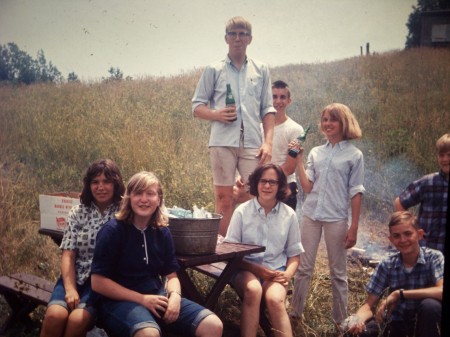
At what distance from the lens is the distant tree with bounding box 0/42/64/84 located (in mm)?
6125

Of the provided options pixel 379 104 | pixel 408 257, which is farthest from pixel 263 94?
pixel 379 104

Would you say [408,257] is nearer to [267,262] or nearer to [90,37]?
[267,262]

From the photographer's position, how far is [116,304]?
9.12ft

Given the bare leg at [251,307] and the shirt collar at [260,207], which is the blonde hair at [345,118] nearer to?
the shirt collar at [260,207]

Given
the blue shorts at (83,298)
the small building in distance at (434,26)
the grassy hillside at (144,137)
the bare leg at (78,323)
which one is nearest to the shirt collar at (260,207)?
the blue shorts at (83,298)

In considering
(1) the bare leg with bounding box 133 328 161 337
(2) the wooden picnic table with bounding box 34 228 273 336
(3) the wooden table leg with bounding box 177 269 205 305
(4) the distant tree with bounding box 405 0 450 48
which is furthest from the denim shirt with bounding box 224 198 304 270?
(4) the distant tree with bounding box 405 0 450 48

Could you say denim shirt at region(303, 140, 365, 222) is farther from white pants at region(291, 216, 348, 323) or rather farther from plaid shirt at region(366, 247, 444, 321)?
plaid shirt at region(366, 247, 444, 321)

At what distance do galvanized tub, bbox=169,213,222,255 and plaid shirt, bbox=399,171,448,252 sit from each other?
67.0 inches

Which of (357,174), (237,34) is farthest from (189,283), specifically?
(237,34)

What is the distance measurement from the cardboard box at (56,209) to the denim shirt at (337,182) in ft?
6.95

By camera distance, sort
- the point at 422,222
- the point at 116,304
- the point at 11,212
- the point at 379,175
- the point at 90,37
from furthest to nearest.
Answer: the point at 379,175 → the point at 90,37 → the point at 11,212 → the point at 422,222 → the point at 116,304

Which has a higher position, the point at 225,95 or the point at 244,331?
the point at 225,95

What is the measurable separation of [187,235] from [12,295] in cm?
173

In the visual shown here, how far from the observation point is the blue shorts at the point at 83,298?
286cm
